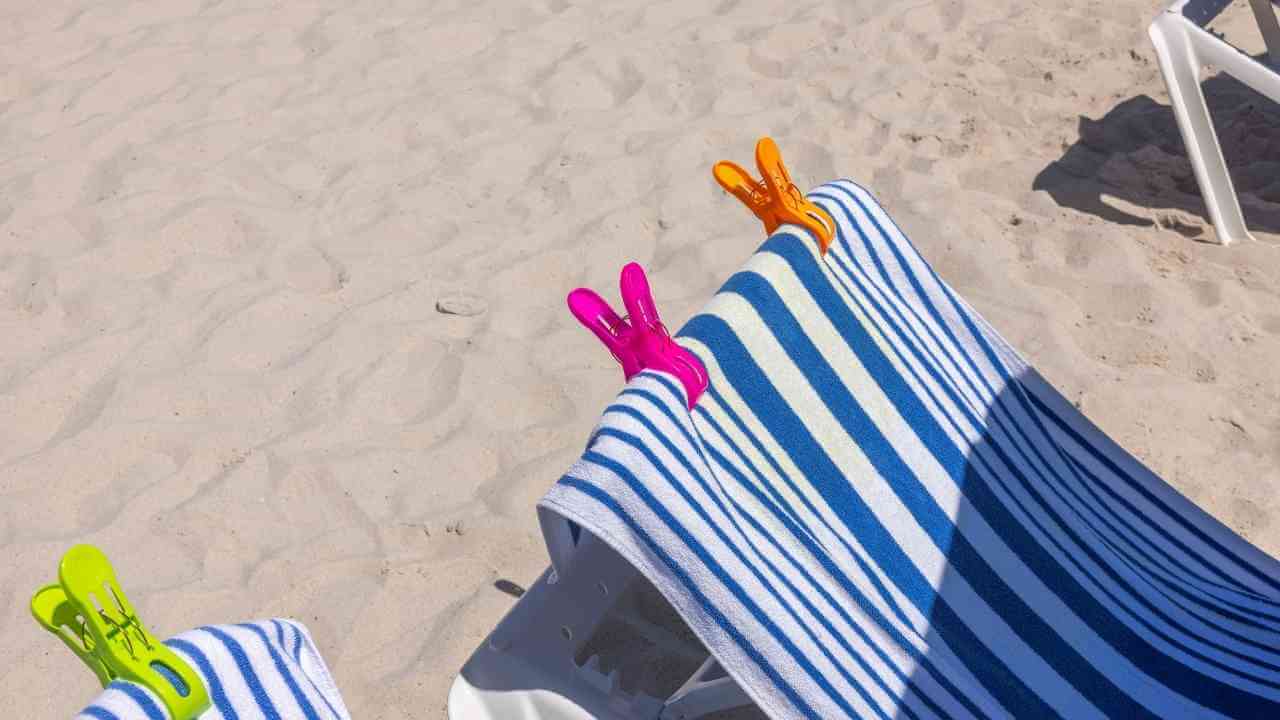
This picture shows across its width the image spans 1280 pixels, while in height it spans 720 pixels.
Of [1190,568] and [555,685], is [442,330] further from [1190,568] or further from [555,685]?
[1190,568]

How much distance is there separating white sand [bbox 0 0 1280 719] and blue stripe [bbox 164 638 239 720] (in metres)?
0.82

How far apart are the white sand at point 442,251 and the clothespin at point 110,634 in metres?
0.89

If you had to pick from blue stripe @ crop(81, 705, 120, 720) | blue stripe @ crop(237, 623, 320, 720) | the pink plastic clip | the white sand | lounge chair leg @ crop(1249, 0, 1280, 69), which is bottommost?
the white sand

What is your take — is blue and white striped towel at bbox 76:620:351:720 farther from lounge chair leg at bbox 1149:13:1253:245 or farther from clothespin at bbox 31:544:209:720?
lounge chair leg at bbox 1149:13:1253:245

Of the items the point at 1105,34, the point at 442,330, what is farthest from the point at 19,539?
the point at 1105,34

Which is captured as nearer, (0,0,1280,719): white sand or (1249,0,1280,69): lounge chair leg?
(0,0,1280,719): white sand

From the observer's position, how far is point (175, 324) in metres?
3.29

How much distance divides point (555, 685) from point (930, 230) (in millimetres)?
1919

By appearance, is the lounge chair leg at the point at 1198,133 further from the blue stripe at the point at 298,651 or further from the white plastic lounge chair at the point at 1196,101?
the blue stripe at the point at 298,651

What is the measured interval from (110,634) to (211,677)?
5.9 inches

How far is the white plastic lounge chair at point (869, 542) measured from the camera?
5.52ft

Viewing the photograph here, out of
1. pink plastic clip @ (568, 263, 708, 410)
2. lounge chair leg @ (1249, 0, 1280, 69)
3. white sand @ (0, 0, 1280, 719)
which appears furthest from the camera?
lounge chair leg @ (1249, 0, 1280, 69)

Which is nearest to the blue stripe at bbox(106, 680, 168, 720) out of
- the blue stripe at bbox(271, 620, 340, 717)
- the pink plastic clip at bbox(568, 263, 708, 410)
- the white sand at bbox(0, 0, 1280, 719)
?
the blue stripe at bbox(271, 620, 340, 717)

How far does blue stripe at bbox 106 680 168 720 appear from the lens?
4.75ft
